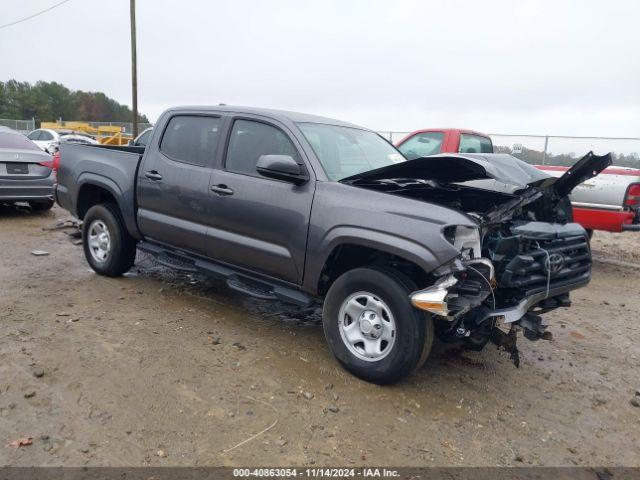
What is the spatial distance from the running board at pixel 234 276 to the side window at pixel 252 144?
89 cm

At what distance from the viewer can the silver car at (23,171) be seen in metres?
8.40

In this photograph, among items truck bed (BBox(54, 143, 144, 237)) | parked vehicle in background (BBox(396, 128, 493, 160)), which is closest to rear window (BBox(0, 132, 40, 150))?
truck bed (BBox(54, 143, 144, 237))

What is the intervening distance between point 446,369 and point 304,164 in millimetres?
1956

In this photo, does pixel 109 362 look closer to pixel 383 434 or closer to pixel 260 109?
pixel 383 434

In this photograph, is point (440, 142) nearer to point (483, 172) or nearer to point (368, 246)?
point (483, 172)

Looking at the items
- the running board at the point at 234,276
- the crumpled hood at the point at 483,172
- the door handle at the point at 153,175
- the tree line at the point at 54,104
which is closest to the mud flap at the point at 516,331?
the crumpled hood at the point at 483,172

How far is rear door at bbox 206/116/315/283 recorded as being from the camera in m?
3.84

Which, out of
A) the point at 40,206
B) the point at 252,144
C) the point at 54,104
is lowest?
the point at 40,206

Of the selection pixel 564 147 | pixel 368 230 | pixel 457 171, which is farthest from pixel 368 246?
pixel 564 147

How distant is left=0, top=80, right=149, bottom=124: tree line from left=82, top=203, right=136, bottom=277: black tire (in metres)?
74.5

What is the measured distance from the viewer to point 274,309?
5.00 m

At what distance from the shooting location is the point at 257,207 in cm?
403

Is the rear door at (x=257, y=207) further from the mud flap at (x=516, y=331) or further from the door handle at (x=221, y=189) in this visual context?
the mud flap at (x=516, y=331)

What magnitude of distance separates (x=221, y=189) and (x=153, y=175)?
3.33ft
